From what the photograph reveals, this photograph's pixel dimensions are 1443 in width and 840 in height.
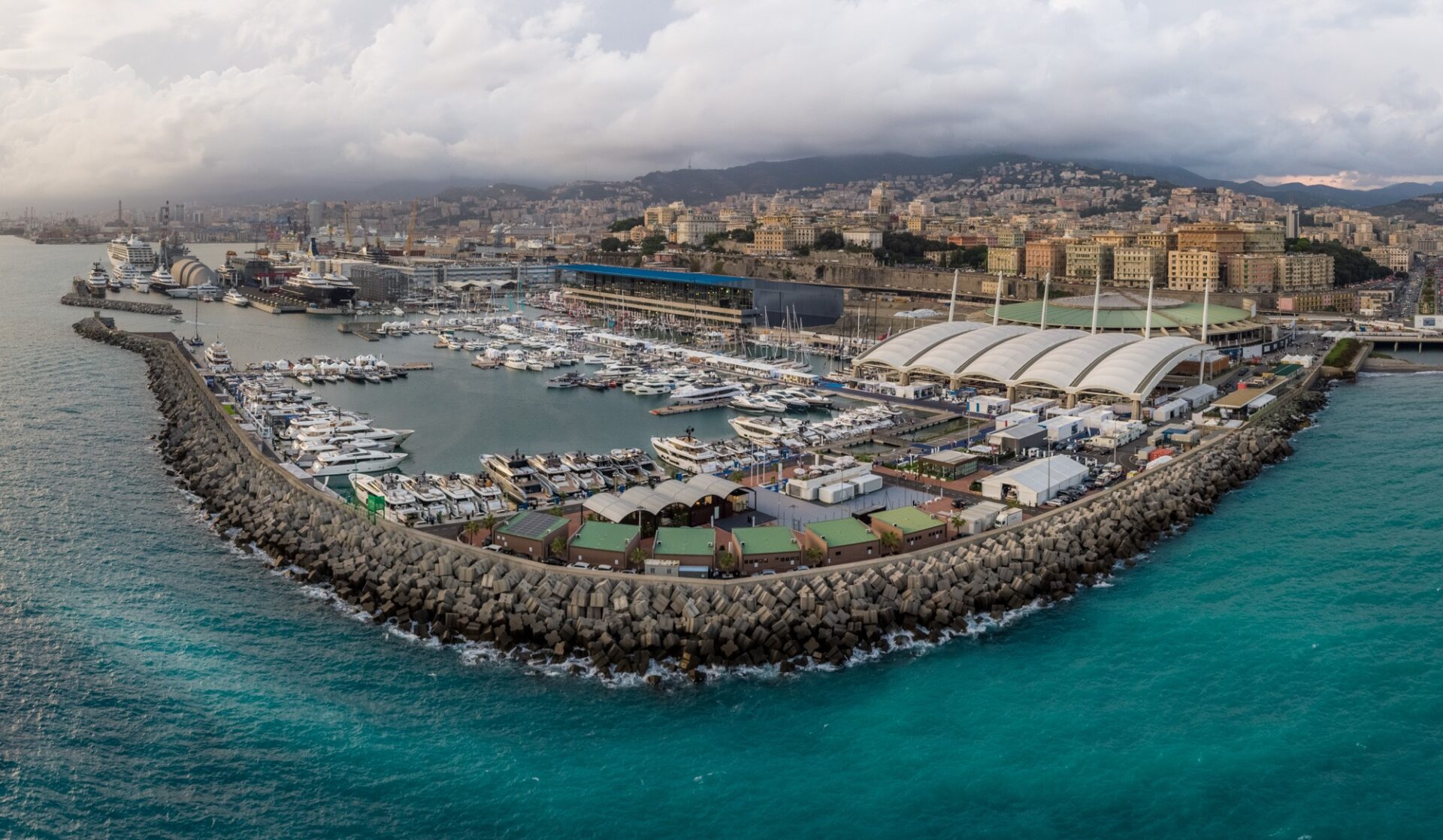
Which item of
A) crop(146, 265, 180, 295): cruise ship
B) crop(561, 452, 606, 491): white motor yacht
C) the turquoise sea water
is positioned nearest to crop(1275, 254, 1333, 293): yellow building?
the turquoise sea water

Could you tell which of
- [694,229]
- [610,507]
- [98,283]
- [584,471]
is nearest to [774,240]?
[694,229]

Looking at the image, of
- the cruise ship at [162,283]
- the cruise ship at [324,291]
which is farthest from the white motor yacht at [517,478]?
the cruise ship at [162,283]

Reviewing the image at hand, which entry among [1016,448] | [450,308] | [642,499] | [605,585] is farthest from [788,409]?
[450,308]

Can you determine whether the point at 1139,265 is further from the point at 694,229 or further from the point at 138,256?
the point at 138,256

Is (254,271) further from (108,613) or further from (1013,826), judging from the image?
(1013,826)

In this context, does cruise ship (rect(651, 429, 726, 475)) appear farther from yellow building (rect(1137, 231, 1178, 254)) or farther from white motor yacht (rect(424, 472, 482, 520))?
yellow building (rect(1137, 231, 1178, 254))

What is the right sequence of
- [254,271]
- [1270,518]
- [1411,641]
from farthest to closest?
1. [254,271]
2. [1270,518]
3. [1411,641]
